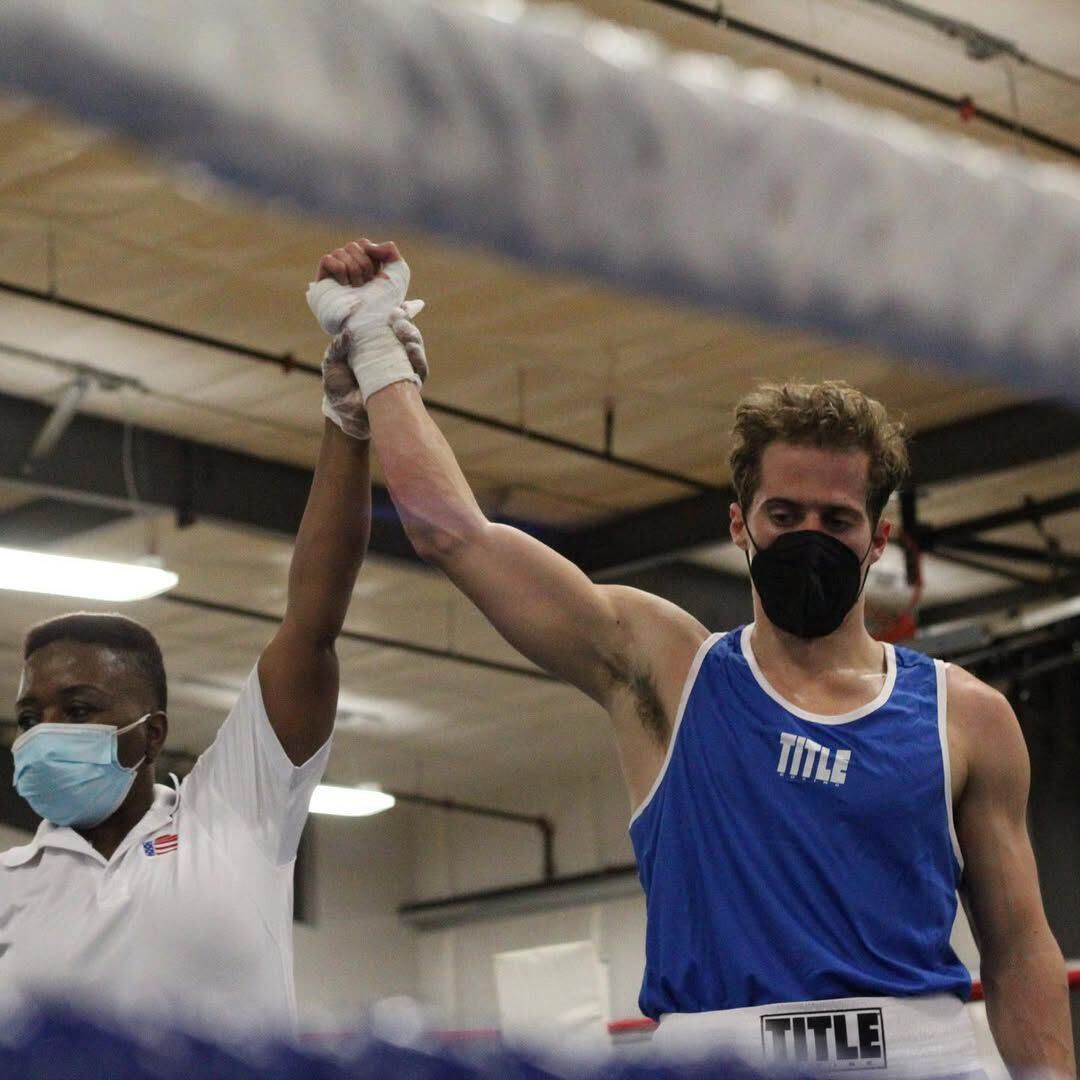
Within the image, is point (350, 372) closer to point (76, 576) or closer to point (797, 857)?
point (797, 857)

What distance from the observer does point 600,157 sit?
0.58 m

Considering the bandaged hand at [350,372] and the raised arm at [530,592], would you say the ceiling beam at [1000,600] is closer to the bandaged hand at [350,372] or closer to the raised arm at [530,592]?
the raised arm at [530,592]

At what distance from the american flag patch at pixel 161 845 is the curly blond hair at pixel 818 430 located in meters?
0.73

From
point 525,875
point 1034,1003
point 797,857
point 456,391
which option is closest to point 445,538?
point 797,857

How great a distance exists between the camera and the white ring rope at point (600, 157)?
492mm

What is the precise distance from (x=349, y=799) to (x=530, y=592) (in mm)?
9503

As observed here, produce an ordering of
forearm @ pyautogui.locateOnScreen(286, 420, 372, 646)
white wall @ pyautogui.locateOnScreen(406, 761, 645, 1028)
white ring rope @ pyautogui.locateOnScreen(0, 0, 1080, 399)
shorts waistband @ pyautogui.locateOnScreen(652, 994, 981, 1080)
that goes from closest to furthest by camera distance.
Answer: white ring rope @ pyautogui.locateOnScreen(0, 0, 1080, 399) < shorts waistband @ pyautogui.locateOnScreen(652, 994, 981, 1080) < forearm @ pyautogui.locateOnScreen(286, 420, 372, 646) < white wall @ pyautogui.locateOnScreen(406, 761, 645, 1028)

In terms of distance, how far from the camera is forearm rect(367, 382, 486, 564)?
5.70 feet

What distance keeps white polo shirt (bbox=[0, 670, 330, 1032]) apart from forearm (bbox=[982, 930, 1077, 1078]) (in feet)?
2.39

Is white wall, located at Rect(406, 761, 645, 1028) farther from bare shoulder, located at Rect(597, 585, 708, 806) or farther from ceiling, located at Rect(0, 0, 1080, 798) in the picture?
bare shoulder, located at Rect(597, 585, 708, 806)

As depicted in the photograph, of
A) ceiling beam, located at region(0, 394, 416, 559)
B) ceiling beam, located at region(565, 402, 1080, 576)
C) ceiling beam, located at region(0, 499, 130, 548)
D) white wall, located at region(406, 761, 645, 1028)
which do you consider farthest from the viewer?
white wall, located at region(406, 761, 645, 1028)

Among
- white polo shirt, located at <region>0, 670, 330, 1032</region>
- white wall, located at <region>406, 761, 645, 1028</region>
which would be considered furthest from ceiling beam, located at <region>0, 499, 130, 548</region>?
white polo shirt, located at <region>0, 670, 330, 1032</region>

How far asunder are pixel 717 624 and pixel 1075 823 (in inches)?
87.5

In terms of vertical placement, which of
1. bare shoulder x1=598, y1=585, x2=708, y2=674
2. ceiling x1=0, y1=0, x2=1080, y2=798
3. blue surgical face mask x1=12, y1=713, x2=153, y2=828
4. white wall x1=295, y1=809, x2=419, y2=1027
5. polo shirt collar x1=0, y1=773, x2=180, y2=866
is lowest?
polo shirt collar x1=0, y1=773, x2=180, y2=866
